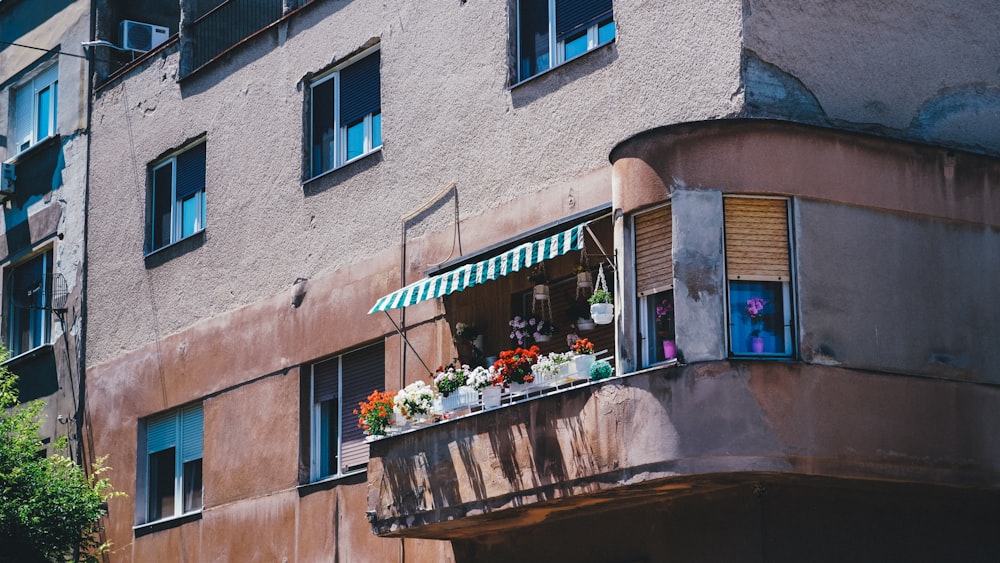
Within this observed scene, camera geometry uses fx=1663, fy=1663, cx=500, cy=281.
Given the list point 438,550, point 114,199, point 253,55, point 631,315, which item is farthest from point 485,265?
point 114,199

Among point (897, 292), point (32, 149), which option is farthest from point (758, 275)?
point (32, 149)

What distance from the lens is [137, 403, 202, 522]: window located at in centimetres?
2148

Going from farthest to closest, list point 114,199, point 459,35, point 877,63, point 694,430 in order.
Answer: point 114,199, point 459,35, point 877,63, point 694,430

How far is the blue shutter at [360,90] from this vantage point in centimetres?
1972

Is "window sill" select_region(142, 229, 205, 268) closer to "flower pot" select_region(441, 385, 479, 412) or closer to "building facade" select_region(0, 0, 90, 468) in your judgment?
Result: "building facade" select_region(0, 0, 90, 468)

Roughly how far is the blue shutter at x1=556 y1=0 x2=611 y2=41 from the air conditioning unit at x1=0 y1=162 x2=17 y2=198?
12.3 metres

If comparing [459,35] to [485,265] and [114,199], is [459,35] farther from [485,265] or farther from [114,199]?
[114,199]

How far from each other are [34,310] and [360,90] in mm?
8291

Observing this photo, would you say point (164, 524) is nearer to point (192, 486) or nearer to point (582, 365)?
point (192, 486)

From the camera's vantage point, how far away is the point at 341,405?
63.3 ft

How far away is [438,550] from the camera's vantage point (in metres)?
17.5

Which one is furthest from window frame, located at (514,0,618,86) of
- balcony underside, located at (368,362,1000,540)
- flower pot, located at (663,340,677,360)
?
balcony underside, located at (368,362,1000,540)

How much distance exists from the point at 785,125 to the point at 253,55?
9474 millimetres

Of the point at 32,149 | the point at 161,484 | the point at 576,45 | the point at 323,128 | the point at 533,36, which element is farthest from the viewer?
the point at 32,149
